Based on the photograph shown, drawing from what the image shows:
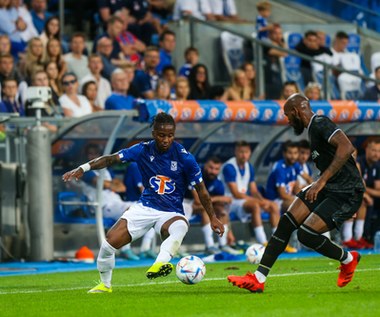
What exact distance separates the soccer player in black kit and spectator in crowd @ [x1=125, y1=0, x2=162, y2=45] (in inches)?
463

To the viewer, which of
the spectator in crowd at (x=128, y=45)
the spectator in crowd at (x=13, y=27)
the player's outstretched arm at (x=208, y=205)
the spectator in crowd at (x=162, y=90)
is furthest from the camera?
the spectator in crowd at (x=128, y=45)

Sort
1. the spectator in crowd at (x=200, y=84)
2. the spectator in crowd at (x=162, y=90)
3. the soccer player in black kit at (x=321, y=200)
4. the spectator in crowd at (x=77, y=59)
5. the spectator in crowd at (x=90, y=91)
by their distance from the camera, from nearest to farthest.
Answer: the soccer player in black kit at (x=321, y=200)
the spectator in crowd at (x=90, y=91)
the spectator in crowd at (x=162, y=90)
the spectator in crowd at (x=77, y=59)
the spectator in crowd at (x=200, y=84)

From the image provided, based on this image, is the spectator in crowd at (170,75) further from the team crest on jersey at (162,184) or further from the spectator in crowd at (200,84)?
the team crest on jersey at (162,184)

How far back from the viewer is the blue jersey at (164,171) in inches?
467

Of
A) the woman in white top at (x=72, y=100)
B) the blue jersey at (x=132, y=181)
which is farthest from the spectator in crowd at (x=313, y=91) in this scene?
the woman in white top at (x=72, y=100)

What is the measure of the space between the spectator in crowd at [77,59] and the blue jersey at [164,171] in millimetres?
8538

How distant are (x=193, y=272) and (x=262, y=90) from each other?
388 inches

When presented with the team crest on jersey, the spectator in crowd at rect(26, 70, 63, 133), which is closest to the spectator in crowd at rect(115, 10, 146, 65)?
the spectator in crowd at rect(26, 70, 63, 133)

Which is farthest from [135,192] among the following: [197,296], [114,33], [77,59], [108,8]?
[197,296]

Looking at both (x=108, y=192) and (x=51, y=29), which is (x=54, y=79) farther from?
(x=108, y=192)

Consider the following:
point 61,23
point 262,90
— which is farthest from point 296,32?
point 61,23

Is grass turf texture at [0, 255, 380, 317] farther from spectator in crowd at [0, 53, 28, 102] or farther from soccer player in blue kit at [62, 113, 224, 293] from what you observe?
spectator in crowd at [0, 53, 28, 102]

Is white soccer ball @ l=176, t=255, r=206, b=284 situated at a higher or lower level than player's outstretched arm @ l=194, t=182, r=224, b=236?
lower

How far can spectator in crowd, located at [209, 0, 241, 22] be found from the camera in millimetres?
24281
